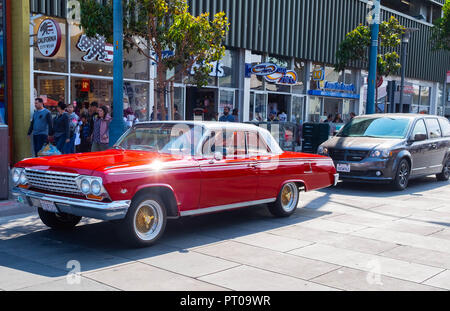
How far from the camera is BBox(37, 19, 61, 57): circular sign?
12.5 meters

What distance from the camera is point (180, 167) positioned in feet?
20.4

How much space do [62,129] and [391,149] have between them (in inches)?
292

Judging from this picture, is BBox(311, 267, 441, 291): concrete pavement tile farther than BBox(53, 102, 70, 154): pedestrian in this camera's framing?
No

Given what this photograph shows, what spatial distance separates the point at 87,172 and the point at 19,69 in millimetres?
8769

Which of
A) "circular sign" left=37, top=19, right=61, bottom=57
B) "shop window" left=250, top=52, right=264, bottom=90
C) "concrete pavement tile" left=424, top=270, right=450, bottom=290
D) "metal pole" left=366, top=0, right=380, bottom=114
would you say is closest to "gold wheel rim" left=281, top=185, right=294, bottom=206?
"concrete pavement tile" left=424, top=270, right=450, bottom=290

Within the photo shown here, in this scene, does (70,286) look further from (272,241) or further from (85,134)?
(85,134)

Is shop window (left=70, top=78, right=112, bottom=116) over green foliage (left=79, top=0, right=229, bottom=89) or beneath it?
beneath

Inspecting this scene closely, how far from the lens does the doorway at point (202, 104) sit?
63.4 ft

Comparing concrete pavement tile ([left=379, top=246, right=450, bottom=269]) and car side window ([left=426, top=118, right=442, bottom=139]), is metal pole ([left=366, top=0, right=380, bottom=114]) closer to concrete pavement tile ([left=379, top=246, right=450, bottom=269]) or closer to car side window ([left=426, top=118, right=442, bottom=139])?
car side window ([left=426, top=118, right=442, bottom=139])

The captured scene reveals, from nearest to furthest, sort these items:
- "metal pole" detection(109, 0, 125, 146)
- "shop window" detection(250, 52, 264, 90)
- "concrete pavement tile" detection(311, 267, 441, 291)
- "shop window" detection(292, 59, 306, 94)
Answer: "concrete pavement tile" detection(311, 267, 441, 291) < "metal pole" detection(109, 0, 125, 146) < "shop window" detection(250, 52, 264, 90) < "shop window" detection(292, 59, 306, 94)

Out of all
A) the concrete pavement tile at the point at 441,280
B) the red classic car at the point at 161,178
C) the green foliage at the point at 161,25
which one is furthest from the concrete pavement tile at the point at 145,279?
the green foliage at the point at 161,25

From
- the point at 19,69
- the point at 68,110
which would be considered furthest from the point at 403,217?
the point at 19,69

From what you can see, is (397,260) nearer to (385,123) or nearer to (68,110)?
(385,123)

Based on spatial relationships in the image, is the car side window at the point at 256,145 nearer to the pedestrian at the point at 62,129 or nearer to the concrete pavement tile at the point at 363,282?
the concrete pavement tile at the point at 363,282
